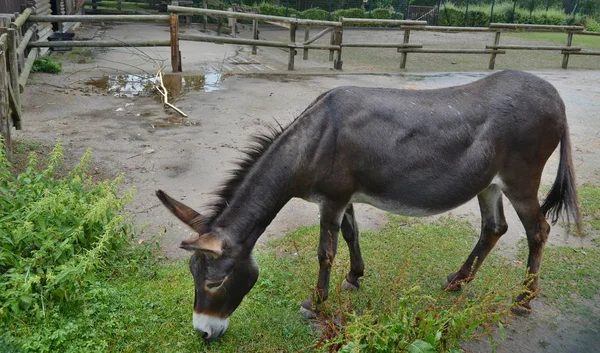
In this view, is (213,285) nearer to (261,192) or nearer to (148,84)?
(261,192)

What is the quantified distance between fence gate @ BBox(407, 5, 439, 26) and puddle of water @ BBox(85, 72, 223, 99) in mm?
21530

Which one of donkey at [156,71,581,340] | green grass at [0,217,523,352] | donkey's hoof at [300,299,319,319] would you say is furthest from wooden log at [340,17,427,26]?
donkey's hoof at [300,299,319,319]

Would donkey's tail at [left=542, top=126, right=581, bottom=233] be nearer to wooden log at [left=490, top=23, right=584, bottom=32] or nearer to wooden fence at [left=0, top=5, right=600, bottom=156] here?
wooden fence at [left=0, top=5, right=600, bottom=156]

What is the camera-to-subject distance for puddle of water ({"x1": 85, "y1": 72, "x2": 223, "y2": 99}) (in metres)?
9.16

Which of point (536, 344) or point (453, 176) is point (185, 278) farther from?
point (536, 344)

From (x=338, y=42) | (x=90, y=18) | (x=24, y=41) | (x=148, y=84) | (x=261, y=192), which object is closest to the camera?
(x=261, y=192)

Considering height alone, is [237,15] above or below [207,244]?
above

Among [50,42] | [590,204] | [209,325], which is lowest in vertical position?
[590,204]

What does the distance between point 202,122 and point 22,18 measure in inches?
136

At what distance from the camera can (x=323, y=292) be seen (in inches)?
138

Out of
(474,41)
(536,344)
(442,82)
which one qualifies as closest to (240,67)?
(442,82)

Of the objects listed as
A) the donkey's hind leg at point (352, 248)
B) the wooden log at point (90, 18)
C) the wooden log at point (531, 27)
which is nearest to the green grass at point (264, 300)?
the donkey's hind leg at point (352, 248)

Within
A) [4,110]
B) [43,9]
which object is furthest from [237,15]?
[4,110]

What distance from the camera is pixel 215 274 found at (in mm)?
2877
